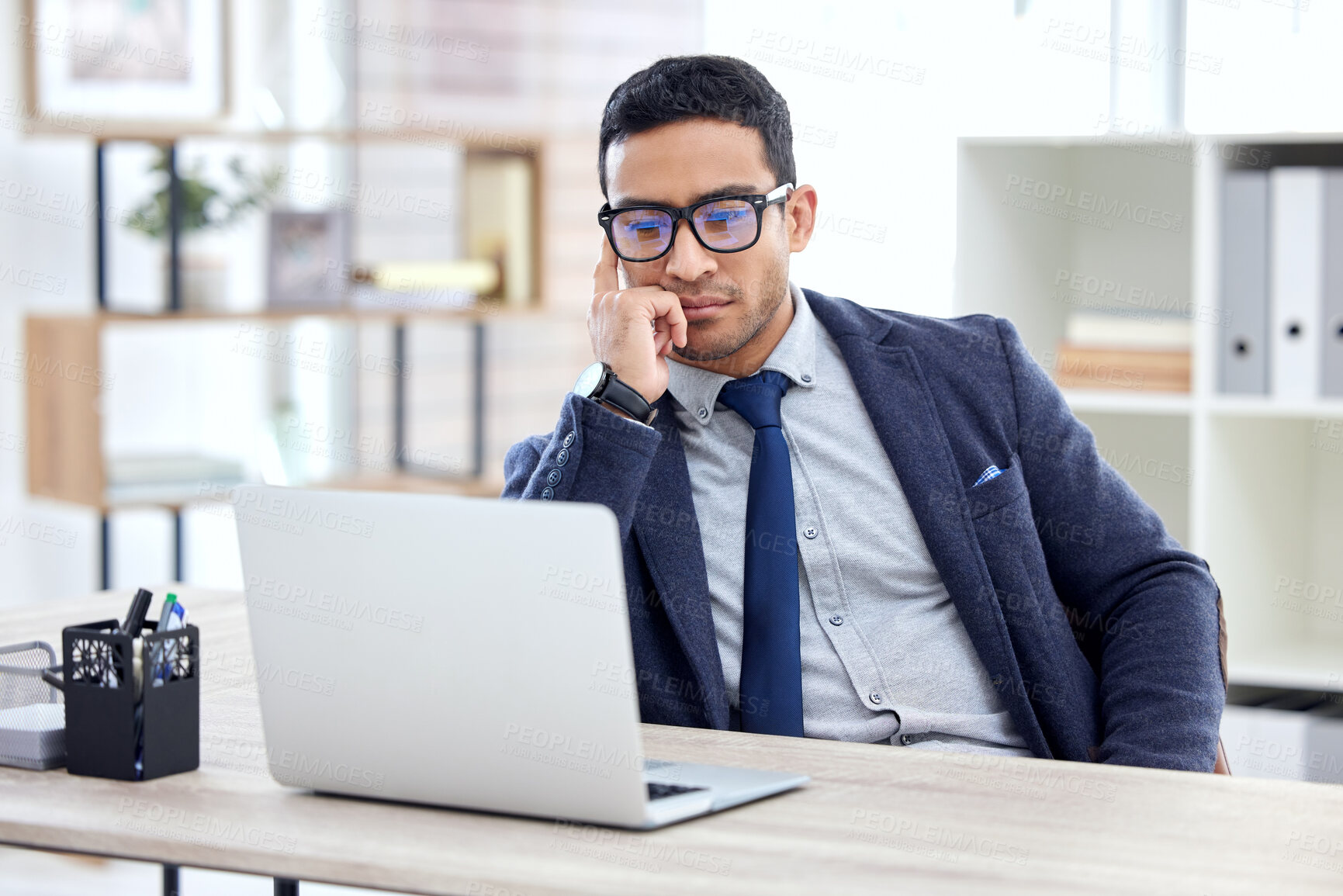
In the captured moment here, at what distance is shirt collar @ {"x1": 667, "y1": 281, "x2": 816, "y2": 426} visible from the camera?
176cm

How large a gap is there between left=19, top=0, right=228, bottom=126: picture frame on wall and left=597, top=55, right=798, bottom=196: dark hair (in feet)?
6.03

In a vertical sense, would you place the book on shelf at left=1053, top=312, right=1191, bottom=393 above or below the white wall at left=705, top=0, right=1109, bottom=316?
below

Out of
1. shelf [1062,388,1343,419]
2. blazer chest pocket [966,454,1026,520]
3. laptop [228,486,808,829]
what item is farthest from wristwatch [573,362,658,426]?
shelf [1062,388,1343,419]

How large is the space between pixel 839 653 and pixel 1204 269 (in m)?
1.06

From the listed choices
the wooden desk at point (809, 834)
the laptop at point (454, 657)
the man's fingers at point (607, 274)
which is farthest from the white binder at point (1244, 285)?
the laptop at point (454, 657)

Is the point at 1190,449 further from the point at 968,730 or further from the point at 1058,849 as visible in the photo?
the point at 1058,849

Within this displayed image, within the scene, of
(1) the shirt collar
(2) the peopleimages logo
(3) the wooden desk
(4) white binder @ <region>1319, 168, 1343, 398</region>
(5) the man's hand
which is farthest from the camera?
(2) the peopleimages logo

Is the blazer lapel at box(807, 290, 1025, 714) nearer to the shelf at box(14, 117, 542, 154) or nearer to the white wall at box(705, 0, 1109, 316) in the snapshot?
the white wall at box(705, 0, 1109, 316)

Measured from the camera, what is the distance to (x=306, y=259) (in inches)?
134

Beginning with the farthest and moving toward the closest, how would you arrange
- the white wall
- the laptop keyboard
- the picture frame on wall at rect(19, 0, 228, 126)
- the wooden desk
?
the picture frame on wall at rect(19, 0, 228, 126) < the white wall < the laptop keyboard < the wooden desk

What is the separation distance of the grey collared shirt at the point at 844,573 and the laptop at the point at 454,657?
0.48 metres

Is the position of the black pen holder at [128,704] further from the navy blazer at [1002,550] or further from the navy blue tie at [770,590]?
the navy blue tie at [770,590]

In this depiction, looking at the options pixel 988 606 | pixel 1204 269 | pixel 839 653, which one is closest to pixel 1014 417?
pixel 988 606

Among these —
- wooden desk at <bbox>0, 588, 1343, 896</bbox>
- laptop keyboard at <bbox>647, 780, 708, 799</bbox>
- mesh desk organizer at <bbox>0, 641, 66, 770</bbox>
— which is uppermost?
mesh desk organizer at <bbox>0, 641, 66, 770</bbox>
